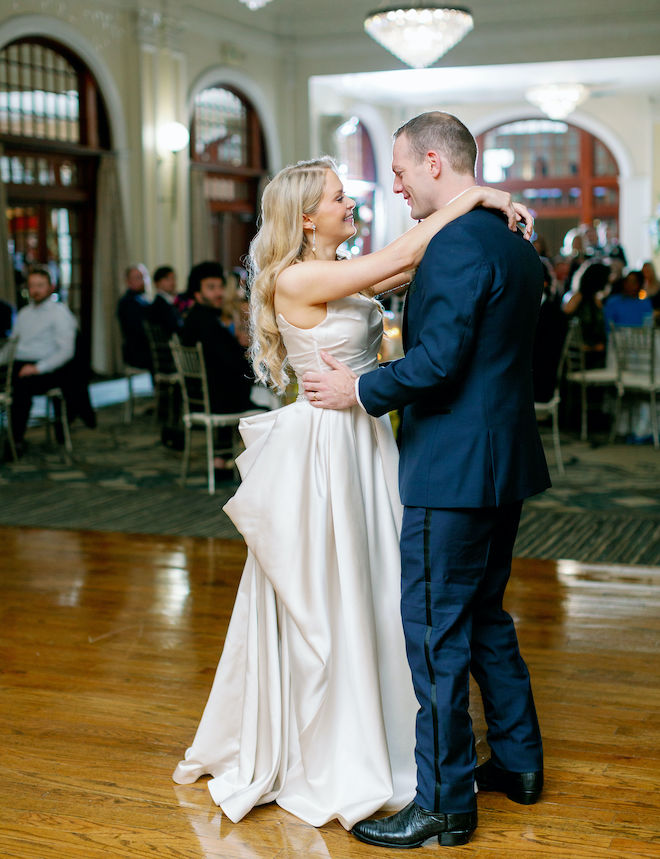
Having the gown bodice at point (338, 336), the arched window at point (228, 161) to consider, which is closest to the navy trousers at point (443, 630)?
the gown bodice at point (338, 336)

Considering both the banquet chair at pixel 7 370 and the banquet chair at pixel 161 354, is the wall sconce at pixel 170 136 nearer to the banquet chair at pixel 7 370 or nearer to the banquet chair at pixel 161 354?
the banquet chair at pixel 161 354

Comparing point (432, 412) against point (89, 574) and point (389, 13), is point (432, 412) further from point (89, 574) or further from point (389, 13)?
point (389, 13)

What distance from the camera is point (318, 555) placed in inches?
104

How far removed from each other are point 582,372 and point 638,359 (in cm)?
45

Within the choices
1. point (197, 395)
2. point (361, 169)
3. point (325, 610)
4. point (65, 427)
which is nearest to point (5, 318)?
point (65, 427)

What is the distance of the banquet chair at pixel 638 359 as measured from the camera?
7762 mm

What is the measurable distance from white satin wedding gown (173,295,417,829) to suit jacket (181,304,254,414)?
12.8 ft

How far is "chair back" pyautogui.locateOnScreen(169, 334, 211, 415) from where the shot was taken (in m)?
6.62

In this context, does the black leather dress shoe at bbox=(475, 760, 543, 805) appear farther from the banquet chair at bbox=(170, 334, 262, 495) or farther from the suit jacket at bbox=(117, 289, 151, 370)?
the suit jacket at bbox=(117, 289, 151, 370)

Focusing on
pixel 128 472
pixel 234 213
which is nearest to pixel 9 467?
pixel 128 472

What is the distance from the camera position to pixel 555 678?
358 cm

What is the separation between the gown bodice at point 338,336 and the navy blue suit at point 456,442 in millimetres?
191

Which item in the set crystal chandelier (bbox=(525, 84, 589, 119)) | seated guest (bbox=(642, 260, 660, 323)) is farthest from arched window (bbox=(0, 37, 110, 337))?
crystal chandelier (bbox=(525, 84, 589, 119))

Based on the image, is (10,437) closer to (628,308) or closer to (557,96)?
(628,308)
